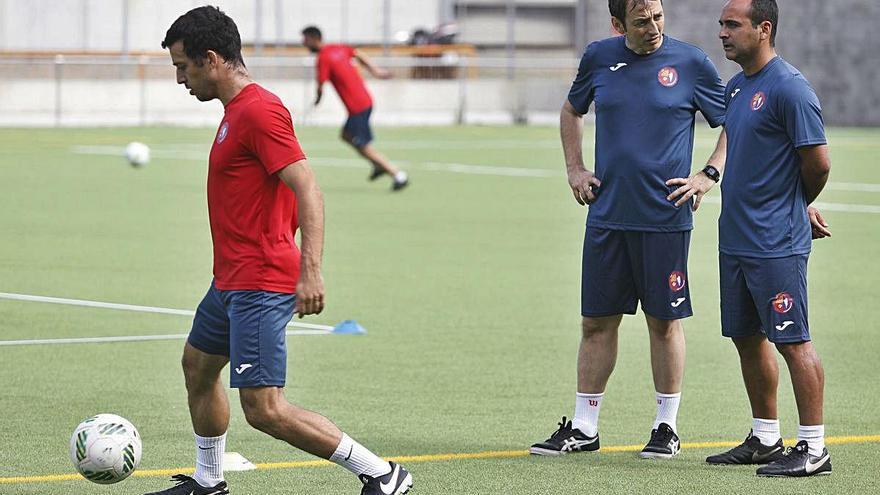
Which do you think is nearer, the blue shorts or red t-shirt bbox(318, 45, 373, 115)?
the blue shorts

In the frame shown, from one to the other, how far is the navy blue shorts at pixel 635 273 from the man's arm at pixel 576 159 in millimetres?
176

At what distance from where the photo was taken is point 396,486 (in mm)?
6535

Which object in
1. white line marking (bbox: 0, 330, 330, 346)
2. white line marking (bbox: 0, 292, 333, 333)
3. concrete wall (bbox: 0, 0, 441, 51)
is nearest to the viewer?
white line marking (bbox: 0, 330, 330, 346)

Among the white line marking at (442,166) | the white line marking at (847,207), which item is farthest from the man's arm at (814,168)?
the white line marking at (442,166)

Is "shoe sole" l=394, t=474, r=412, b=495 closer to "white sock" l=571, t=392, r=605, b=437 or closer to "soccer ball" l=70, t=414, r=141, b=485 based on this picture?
"soccer ball" l=70, t=414, r=141, b=485

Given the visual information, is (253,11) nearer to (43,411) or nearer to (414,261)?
(414,261)

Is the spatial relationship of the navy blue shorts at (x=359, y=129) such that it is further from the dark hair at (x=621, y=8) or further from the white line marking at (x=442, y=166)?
the dark hair at (x=621, y=8)

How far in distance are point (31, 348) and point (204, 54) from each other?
480 cm

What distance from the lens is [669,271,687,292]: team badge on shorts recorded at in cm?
767

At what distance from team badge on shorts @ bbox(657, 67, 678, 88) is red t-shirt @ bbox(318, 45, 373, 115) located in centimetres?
1621

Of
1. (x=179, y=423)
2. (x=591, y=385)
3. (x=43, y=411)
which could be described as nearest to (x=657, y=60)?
(x=591, y=385)

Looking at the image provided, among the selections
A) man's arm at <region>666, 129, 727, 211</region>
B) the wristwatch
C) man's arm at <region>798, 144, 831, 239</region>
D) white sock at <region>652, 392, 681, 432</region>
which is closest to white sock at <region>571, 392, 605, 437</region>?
white sock at <region>652, 392, 681, 432</region>

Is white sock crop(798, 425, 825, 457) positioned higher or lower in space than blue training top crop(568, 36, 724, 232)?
lower

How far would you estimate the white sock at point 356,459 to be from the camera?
6.45 m
